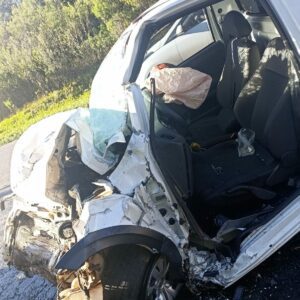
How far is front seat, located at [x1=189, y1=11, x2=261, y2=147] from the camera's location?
3.22m

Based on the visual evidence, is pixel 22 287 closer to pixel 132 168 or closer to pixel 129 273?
pixel 129 273

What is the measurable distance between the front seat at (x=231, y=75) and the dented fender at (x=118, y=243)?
1277mm

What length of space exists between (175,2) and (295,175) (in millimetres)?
1379

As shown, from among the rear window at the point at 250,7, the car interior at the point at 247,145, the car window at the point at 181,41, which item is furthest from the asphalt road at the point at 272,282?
the car window at the point at 181,41

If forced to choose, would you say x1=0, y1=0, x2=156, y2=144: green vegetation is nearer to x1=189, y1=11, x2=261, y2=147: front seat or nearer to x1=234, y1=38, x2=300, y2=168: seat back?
x1=189, y1=11, x2=261, y2=147: front seat

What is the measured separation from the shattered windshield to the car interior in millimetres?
201

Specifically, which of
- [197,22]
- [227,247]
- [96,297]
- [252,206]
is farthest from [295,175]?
[197,22]

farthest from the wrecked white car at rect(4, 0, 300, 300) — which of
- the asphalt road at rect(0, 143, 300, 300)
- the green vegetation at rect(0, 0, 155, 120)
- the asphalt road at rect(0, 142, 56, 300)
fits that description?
the green vegetation at rect(0, 0, 155, 120)

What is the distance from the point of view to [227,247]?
261cm

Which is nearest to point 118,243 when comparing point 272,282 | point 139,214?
point 139,214

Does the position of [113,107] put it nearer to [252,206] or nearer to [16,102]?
[252,206]

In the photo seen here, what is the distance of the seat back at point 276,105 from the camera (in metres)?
2.72

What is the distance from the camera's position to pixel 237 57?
3312 mm

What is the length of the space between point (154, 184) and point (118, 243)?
39 centimetres
